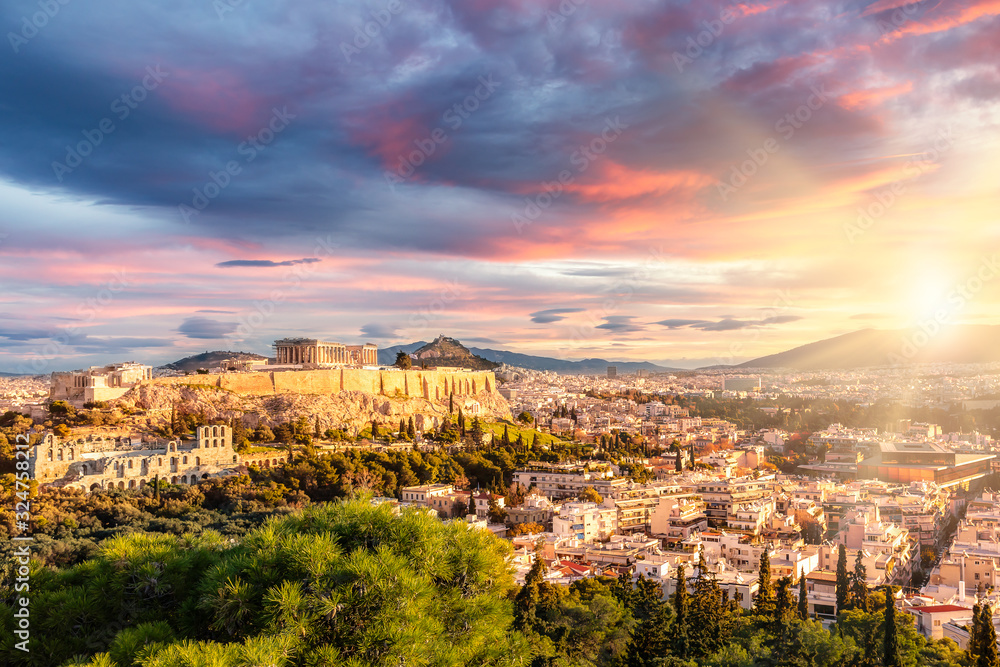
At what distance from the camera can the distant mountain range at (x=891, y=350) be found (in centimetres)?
8562

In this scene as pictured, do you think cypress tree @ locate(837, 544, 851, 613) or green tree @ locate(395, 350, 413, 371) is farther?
green tree @ locate(395, 350, 413, 371)

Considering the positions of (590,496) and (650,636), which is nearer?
(650,636)

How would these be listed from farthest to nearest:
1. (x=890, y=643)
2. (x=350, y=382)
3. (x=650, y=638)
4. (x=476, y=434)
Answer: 1. (x=350, y=382)
2. (x=476, y=434)
3. (x=650, y=638)
4. (x=890, y=643)

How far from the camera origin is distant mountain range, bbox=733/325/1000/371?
85625 millimetres

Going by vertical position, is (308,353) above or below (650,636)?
above

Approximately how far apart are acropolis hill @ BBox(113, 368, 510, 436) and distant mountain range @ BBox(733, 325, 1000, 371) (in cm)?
6154


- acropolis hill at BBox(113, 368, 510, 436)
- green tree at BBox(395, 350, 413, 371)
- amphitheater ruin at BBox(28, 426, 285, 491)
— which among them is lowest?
amphitheater ruin at BBox(28, 426, 285, 491)

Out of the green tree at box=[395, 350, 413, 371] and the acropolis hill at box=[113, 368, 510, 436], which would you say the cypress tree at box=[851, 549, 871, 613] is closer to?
the acropolis hill at box=[113, 368, 510, 436]

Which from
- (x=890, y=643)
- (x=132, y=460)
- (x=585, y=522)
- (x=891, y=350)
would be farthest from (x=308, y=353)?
(x=891, y=350)

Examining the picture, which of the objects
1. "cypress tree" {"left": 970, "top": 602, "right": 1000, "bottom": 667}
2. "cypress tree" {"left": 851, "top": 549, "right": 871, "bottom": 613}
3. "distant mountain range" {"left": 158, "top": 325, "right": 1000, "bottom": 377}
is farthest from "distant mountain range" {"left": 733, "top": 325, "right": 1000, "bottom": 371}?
"cypress tree" {"left": 970, "top": 602, "right": 1000, "bottom": 667}

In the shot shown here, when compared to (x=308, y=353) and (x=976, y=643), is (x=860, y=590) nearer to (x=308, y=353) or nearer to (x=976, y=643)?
(x=976, y=643)

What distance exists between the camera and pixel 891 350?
9100 centimetres

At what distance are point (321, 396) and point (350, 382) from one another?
285 cm

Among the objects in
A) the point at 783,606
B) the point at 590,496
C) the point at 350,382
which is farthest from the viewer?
the point at 350,382
